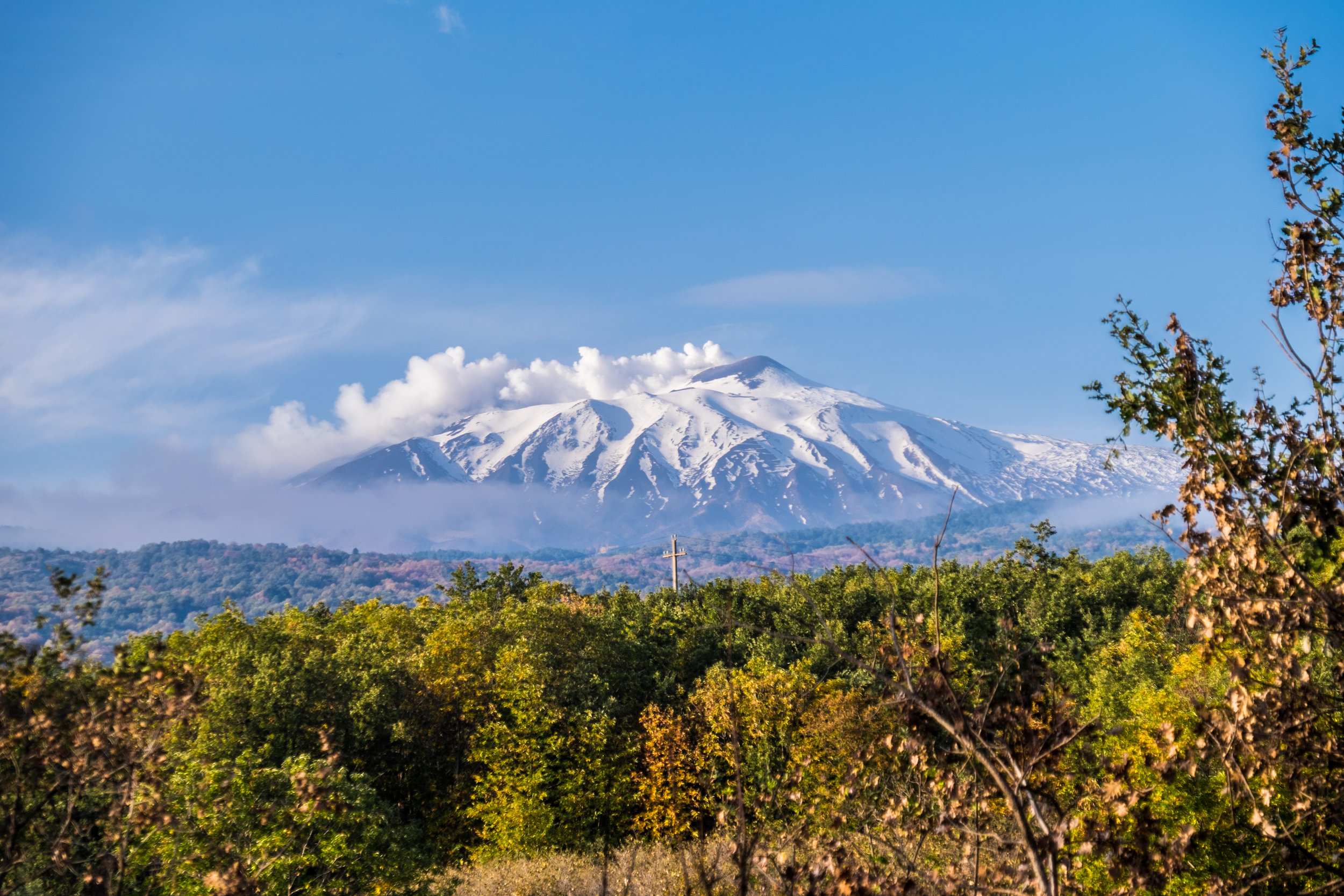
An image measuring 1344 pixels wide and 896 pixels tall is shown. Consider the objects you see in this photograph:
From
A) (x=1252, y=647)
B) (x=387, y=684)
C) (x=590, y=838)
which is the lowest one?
(x=590, y=838)

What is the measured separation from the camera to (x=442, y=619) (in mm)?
47438

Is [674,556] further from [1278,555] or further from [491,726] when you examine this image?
[1278,555]

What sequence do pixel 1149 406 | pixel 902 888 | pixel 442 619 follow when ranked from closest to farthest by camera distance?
pixel 902 888
pixel 1149 406
pixel 442 619

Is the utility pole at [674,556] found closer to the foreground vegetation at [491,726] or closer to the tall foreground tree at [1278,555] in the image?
the foreground vegetation at [491,726]

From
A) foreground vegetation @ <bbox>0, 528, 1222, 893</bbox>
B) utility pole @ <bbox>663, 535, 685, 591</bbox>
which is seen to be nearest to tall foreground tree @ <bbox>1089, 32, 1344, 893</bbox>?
foreground vegetation @ <bbox>0, 528, 1222, 893</bbox>

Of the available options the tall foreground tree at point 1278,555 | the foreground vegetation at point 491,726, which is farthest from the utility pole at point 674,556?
the tall foreground tree at point 1278,555

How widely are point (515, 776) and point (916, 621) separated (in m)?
29.7

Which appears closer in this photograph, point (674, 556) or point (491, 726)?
point (491, 726)

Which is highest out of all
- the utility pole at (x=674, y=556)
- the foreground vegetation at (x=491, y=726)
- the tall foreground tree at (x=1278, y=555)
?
the tall foreground tree at (x=1278, y=555)

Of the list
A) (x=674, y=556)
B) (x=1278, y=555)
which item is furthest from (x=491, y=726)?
(x=1278, y=555)

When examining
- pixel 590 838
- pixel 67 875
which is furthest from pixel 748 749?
pixel 67 875

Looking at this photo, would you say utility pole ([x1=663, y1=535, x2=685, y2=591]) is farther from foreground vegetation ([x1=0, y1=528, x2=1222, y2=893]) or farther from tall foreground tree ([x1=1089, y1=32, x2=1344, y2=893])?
tall foreground tree ([x1=1089, y1=32, x2=1344, y2=893])

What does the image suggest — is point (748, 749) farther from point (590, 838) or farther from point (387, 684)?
point (387, 684)

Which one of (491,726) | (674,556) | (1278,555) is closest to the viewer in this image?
(1278,555)
